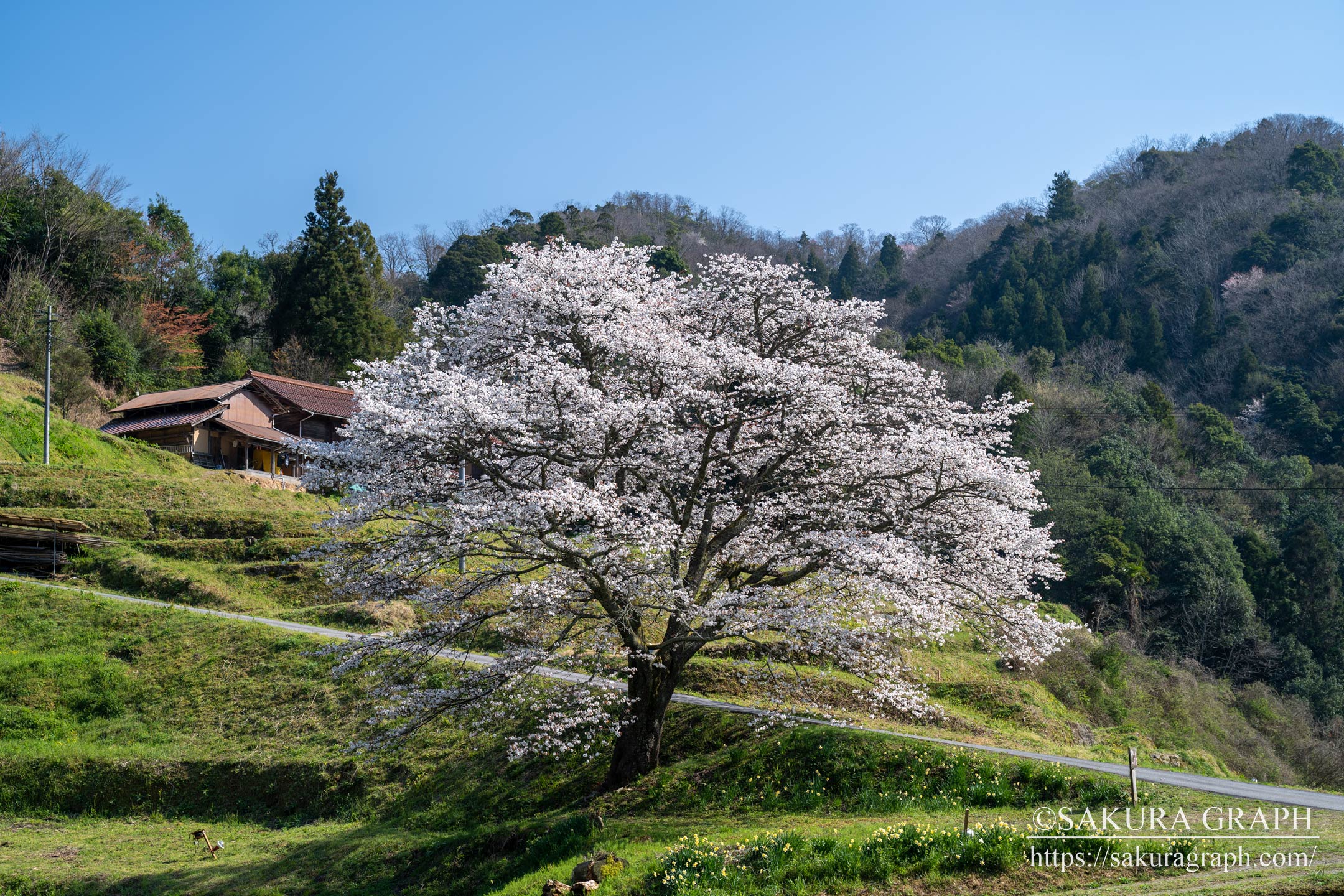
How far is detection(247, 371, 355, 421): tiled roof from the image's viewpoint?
37812 mm

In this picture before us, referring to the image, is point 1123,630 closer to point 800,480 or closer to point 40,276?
point 800,480

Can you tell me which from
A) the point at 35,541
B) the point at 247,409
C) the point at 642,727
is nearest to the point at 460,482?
the point at 642,727

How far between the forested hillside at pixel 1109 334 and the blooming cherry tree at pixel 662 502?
2326 cm

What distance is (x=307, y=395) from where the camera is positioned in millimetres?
38562

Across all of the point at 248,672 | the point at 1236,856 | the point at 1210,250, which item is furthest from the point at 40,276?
the point at 1210,250

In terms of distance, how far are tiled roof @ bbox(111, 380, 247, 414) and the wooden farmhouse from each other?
0.12ft

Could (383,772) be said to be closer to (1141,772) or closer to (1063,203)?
(1141,772)

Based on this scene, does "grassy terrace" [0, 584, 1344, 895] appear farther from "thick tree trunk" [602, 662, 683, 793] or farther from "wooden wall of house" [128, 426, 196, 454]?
"wooden wall of house" [128, 426, 196, 454]

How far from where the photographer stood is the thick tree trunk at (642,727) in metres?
12.8

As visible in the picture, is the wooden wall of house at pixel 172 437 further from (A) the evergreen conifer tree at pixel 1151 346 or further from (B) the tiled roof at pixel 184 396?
(A) the evergreen conifer tree at pixel 1151 346

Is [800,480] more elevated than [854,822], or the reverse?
[800,480]

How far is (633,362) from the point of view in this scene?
13180 millimetres

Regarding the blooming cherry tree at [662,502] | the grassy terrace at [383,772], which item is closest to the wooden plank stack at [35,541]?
the grassy terrace at [383,772]

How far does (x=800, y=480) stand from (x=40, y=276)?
43476 mm
